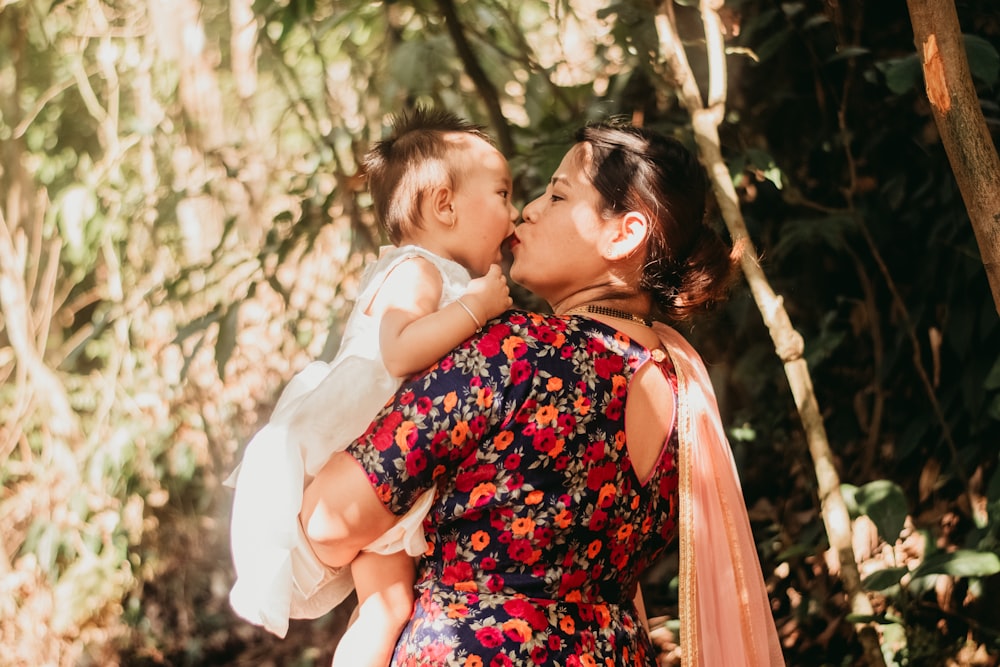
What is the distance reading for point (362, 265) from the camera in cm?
396

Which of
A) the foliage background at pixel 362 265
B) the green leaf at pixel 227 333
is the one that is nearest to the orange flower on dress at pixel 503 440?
the foliage background at pixel 362 265

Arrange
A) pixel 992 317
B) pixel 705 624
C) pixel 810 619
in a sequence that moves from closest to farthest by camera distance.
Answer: pixel 705 624, pixel 992 317, pixel 810 619

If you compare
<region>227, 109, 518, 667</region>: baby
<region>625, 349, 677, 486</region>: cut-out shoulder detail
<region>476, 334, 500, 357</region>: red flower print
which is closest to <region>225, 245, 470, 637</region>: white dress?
<region>227, 109, 518, 667</region>: baby

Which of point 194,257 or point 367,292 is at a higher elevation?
point 367,292

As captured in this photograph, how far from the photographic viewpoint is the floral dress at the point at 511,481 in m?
1.50

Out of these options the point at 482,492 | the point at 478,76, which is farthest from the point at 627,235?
the point at 478,76

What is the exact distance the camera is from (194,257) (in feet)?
15.9

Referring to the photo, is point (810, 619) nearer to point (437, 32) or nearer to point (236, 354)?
point (437, 32)

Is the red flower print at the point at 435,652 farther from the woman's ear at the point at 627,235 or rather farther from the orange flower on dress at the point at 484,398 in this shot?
the woman's ear at the point at 627,235

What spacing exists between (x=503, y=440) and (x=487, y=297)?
0.19 metres

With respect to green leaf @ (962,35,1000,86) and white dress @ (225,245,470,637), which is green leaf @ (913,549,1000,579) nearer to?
green leaf @ (962,35,1000,86)

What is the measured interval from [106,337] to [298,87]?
2131mm

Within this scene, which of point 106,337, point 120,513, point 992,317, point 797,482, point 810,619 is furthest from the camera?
point 106,337

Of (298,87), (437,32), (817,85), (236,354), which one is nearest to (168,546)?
(236,354)
